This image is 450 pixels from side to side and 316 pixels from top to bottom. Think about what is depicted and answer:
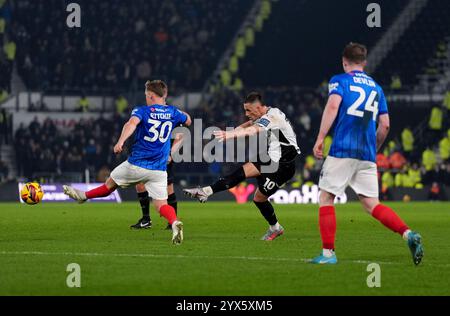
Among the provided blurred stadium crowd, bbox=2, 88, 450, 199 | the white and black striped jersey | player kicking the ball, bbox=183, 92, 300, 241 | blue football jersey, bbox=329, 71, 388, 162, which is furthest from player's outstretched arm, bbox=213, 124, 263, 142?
blurred stadium crowd, bbox=2, 88, 450, 199

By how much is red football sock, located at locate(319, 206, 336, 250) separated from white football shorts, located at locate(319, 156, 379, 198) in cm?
26

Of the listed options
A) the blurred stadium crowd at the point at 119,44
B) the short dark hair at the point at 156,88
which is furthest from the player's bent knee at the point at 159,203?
the blurred stadium crowd at the point at 119,44

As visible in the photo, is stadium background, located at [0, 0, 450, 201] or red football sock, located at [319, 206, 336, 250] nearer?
red football sock, located at [319, 206, 336, 250]

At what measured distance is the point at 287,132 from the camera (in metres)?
15.2

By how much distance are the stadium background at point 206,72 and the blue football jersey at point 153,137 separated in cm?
2007

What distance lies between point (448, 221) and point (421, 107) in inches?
828

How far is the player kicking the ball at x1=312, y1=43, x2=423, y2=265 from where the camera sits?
11.4 meters

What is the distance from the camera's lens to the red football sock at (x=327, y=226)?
11.4m

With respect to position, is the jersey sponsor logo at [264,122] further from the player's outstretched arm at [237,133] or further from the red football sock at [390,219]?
the red football sock at [390,219]

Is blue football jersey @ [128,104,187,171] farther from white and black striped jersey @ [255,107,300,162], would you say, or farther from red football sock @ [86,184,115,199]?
white and black striped jersey @ [255,107,300,162]

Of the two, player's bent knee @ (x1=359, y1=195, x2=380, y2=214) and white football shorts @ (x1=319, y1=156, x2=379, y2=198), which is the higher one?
white football shorts @ (x1=319, y1=156, x2=379, y2=198)

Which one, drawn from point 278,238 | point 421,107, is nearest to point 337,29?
point 421,107
